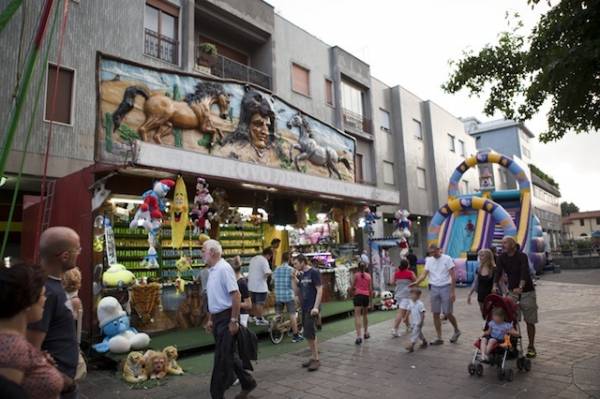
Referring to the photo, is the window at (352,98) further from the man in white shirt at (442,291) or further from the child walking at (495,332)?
the child walking at (495,332)

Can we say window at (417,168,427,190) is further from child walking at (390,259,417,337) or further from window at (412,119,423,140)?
child walking at (390,259,417,337)

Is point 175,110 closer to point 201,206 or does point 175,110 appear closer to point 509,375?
point 201,206

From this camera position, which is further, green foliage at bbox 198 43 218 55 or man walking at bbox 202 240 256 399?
green foliage at bbox 198 43 218 55

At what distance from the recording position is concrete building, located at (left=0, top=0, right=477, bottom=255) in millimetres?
11016

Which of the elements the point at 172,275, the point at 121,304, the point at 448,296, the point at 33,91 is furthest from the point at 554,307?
the point at 33,91

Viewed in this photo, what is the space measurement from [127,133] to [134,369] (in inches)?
186

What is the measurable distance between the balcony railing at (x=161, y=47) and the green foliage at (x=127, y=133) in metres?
6.08

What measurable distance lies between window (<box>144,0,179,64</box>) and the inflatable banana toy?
25.3ft

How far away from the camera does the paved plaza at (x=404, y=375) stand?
4.92 meters

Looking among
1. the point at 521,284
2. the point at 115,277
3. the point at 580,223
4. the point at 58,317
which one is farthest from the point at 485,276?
the point at 580,223

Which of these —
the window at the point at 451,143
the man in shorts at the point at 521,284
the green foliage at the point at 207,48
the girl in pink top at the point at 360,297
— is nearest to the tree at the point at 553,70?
the man in shorts at the point at 521,284

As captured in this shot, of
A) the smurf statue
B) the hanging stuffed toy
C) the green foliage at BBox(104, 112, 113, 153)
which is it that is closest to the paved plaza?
the smurf statue

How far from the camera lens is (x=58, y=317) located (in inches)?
101

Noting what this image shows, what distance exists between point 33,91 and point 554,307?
1519cm
